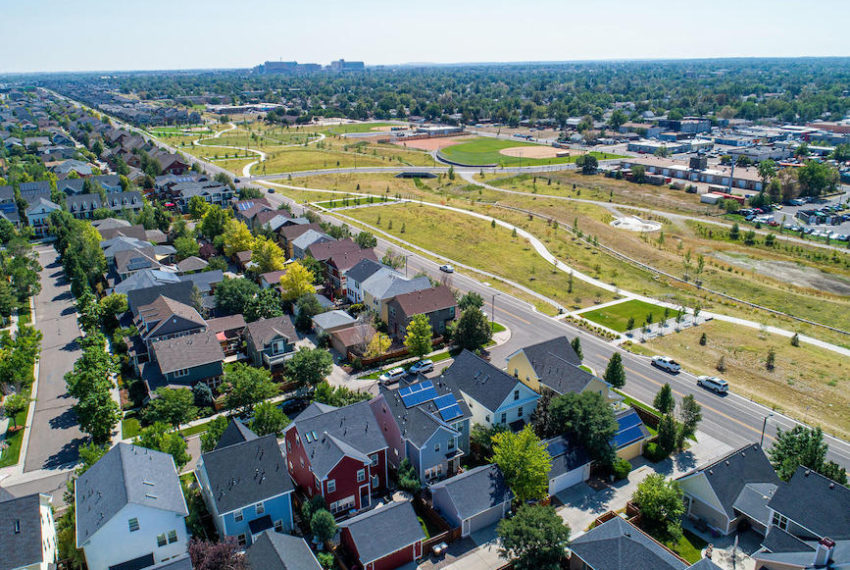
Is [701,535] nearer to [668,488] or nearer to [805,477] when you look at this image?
[668,488]

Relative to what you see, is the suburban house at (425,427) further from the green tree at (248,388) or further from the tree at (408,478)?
the green tree at (248,388)

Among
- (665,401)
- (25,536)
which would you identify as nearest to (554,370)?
(665,401)

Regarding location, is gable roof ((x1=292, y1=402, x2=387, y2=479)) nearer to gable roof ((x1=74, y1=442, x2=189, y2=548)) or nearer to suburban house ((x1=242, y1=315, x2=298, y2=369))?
gable roof ((x1=74, y1=442, x2=189, y2=548))

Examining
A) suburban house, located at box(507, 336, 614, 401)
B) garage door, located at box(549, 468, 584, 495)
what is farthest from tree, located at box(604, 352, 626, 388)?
garage door, located at box(549, 468, 584, 495)

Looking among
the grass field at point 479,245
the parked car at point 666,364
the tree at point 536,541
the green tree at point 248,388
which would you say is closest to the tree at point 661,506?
the tree at point 536,541

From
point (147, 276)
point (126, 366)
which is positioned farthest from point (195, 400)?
point (147, 276)
